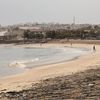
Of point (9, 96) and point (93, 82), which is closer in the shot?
point (9, 96)

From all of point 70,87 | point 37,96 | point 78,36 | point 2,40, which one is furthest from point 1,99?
point 2,40

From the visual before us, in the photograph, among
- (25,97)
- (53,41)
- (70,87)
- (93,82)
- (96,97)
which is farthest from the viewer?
(53,41)

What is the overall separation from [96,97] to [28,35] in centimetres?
10088

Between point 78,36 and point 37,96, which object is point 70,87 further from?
point 78,36

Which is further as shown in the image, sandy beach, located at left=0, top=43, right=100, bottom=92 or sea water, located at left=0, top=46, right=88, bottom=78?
sea water, located at left=0, top=46, right=88, bottom=78

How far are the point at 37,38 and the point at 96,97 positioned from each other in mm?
99454

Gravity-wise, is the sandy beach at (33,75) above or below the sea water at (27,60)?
above

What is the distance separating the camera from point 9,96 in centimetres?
1323

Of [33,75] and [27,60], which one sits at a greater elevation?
[33,75]

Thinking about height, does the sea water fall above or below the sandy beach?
below

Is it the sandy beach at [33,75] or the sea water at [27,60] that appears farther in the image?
the sea water at [27,60]

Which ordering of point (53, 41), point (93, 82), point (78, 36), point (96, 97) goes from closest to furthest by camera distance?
point (96, 97), point (93, 82), point (53, 41), point (78, 36)

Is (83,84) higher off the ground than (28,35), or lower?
higher

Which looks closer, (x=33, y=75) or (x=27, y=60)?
(x=33, y=75)
